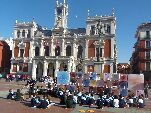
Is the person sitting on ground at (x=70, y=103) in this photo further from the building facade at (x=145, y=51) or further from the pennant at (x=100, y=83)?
the building facade at (x=145, y=51)

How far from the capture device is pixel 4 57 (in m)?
76.2

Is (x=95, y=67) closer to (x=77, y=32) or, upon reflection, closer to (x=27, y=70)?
(x=77, y=32)

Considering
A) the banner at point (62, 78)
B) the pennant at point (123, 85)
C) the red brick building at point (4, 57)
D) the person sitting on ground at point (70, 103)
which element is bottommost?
the person sitting on ground at point (70, 103)

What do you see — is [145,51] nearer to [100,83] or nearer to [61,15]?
[61,15]

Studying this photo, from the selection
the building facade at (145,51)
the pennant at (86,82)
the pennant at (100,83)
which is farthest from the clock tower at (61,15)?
the pennant at (100,83)

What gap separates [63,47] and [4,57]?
17120 millimetres

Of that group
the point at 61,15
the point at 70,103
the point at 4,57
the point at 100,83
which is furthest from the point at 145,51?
the point at 70,103

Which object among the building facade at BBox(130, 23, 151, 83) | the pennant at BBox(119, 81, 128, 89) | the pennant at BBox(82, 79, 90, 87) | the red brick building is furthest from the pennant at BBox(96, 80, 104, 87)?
the red brick building

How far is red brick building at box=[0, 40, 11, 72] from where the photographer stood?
247ft

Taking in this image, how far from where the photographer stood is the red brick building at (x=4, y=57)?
2963 inches

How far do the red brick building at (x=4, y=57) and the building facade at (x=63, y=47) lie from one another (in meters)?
3.94

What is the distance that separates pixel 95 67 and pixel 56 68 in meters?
8.81

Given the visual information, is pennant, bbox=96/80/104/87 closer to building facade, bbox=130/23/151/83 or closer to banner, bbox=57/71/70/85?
banner, bbox=57/71/70/85

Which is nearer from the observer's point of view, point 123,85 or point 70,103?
point 70,103
